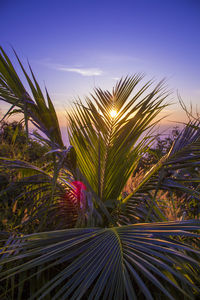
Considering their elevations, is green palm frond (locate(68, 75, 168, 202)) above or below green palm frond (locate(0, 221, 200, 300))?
above

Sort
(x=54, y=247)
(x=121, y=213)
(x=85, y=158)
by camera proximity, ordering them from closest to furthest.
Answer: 1. (x=54, y=247)
2. (x=121, y=213)
3. (x=85, y=158)

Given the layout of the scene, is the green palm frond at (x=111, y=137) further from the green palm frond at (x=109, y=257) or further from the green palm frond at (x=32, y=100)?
the green palm frond at (x=109, y=257)

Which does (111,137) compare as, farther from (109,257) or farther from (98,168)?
(109,257)

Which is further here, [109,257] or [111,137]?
[111,137]

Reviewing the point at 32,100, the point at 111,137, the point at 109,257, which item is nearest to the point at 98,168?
the point at 111,137

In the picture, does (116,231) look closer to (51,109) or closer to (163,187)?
(163,187)

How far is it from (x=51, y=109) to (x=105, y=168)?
0.66m

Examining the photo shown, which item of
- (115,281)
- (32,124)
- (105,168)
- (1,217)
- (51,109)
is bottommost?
(115,281)

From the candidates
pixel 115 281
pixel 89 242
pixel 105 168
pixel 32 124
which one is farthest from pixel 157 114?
pixel 115 281

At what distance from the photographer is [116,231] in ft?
3.80

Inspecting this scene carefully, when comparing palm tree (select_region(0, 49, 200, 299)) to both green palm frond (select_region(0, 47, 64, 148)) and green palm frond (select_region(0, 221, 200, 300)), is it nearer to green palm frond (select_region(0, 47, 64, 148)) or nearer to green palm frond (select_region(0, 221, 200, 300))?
green palm frond (select_region(0, 47, 64, 148))

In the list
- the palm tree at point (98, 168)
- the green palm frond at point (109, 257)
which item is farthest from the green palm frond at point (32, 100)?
the green palm frond at point (109, 257)

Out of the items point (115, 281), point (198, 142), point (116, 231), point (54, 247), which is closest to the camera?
point (115, 281)

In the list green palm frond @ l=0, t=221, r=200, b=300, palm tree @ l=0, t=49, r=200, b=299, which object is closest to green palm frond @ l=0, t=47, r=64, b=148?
palm tree @ l=0, t=49, r=200, b=299
